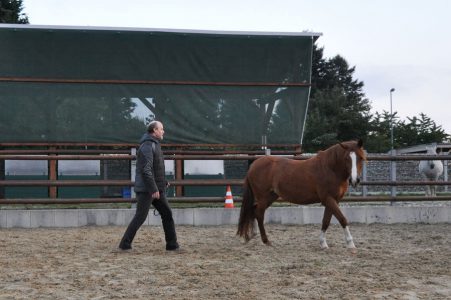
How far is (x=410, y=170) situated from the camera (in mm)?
21797

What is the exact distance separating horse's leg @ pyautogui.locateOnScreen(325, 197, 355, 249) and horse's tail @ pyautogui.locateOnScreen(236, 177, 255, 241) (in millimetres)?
1114

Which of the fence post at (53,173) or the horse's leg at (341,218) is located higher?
the fence post at (53,173)

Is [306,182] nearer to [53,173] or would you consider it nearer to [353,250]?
[353,250]

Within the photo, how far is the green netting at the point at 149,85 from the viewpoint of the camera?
1165 cm

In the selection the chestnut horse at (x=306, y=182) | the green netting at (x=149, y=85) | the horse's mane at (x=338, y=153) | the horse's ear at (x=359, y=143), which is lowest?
the chestnut horse at (x=306, y=182)

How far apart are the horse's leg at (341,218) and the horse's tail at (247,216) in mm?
1114

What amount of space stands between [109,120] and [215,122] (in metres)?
2.31

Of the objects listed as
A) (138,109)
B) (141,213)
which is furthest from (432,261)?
(138,109)

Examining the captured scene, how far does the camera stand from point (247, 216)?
309 inches

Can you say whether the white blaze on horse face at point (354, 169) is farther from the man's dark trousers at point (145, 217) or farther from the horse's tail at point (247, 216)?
the man's dark trousers at point (145, 217)

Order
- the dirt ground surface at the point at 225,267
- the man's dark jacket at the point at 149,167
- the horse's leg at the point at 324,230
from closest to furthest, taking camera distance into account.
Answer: the dirt ground surface at the point at 225,267 < the man's dark jacket at the point at 149,167 < the horse's leg at the point at 324,230

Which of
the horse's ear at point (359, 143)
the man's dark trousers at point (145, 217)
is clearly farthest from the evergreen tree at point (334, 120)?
the man's dark trousers at point (145, 217)

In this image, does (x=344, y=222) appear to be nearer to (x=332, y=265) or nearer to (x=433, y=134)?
(x=332, y=265)

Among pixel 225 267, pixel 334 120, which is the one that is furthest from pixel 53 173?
pixel 334 120
